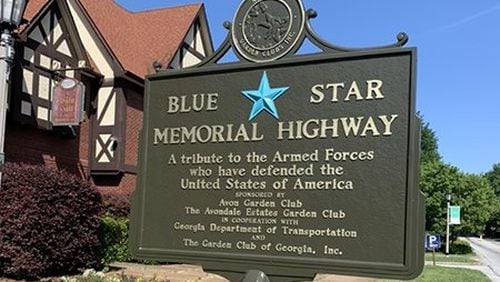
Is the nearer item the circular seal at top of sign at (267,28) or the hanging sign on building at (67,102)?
the circular seal at top of sign at (267,28)

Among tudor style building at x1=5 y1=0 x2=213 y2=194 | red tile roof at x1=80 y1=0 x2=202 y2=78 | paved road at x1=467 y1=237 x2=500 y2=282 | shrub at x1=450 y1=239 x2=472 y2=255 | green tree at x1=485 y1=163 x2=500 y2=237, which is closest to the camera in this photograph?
tudor style building at x1=5 y1=0 x2=213 y2=194

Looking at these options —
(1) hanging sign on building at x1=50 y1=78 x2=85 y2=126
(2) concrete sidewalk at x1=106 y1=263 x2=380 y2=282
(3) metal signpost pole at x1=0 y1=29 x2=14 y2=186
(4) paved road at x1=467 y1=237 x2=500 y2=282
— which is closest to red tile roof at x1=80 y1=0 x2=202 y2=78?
(1) hanging sign on building at x1=50 y1=78 x2=85 y2=126

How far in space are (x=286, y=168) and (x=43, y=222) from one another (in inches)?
365

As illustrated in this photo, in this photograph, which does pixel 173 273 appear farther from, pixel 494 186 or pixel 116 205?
pixel 494 186

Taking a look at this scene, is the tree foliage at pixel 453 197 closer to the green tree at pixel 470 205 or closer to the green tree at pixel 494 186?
the green tree at pixel 470 205

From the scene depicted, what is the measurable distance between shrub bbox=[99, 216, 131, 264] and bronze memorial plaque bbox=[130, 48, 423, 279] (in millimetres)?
10469

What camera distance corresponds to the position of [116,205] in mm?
17375

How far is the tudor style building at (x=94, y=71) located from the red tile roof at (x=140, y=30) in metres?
0.04

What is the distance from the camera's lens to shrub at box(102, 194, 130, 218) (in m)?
17.2

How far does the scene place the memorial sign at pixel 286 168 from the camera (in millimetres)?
3988

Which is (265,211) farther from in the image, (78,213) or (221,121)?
(78,213)

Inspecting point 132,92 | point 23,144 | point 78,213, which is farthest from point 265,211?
point 132,92

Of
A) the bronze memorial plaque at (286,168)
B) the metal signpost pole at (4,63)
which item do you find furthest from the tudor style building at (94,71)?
the bronze memorial plaque at (286,168)

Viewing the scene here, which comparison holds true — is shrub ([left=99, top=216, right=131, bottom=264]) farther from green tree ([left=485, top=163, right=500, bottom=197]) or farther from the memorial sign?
green tree ([left=485, top=163, right=500, bottom=197])
